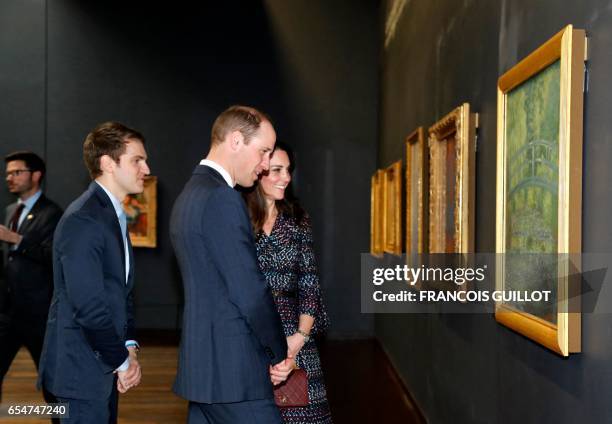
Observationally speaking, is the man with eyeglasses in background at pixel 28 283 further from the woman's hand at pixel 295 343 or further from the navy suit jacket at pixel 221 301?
the navy suit jacket at pixel 221 301

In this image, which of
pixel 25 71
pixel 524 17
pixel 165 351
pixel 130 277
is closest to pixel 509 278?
pixel 524 17

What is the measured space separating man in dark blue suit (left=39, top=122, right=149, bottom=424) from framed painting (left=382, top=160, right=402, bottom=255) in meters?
4.49

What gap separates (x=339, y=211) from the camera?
10586 millimetres

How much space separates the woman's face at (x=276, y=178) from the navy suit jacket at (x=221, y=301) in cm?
103

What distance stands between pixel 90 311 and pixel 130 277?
460 mm

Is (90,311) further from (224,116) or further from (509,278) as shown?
(509,278)

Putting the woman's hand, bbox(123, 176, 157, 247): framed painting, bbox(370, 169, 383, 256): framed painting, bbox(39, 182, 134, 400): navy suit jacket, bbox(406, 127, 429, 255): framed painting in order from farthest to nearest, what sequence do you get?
bbox(123, 176, 157, 247): framed painting, bbox(370, 169, 383, 256): framed painting, bbox(406, 127, 429, 255): framed painting, the woman's hand, bbox(39, 182, 134, 400): navy suit jacket

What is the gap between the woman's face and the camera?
3.60 m

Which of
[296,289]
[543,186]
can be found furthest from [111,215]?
[543,186]

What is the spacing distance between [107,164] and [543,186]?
6.23ft

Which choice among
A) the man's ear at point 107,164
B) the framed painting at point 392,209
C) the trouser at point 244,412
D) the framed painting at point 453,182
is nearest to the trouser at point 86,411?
the trouser at point 244,412

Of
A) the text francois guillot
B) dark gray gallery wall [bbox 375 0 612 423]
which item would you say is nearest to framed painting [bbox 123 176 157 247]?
the text francois guillot

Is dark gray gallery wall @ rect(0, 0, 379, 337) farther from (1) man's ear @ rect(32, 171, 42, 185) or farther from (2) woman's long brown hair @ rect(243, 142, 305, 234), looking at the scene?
(2) woman's long brown hair @ rect(243, 142, 305, 234)

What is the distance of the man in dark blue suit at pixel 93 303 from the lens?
282 centimetres
